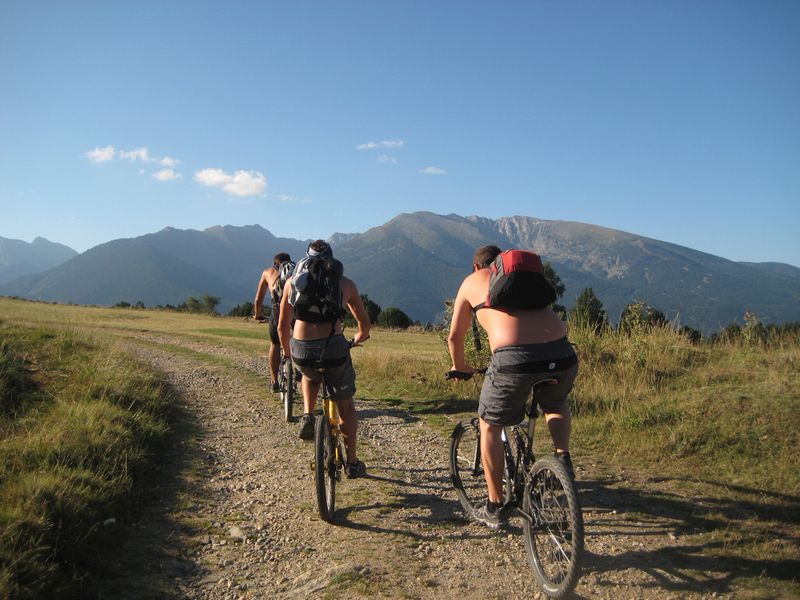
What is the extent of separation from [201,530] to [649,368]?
283 inches

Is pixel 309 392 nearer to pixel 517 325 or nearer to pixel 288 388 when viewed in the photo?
pixel 517 325

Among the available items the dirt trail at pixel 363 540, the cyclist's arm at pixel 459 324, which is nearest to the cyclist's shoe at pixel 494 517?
the dirt trail at pixel 363 540

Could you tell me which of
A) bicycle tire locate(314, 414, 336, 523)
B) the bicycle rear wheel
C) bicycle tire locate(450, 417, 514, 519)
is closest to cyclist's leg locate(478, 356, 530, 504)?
bicycle tire locate(450, 417, 514, 519)

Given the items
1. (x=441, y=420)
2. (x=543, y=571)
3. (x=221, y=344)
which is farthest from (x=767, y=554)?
(x=221, y=344)

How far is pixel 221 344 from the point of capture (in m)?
19.3

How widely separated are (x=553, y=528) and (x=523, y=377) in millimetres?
980

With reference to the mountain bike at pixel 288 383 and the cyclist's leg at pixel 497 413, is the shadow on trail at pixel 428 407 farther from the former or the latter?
the cyclist's leg at pixel 497 413

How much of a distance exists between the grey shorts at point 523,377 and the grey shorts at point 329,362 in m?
1.53

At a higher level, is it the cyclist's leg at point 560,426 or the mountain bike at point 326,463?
the cyclist's leg at point 560,426

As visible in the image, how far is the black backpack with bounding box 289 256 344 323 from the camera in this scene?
482cm

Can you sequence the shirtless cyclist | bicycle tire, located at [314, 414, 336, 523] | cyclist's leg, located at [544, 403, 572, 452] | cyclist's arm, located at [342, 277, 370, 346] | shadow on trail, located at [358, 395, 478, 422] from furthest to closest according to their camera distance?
shadow on trail, located at [358, 395, 478, 422] → cyclist's arm, located at [342, 277, 370, 346] → bicycle tire, located at [314, 414, 336, 523] → cyclist's leg, located at [544, 403, 572, 452] → the shirtless cyclist

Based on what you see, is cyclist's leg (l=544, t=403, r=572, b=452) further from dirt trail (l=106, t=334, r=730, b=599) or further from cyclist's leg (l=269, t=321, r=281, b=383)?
cyclist's leg (l=269, t=321, r=281, b=383)

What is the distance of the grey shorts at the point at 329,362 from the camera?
4.83 meters

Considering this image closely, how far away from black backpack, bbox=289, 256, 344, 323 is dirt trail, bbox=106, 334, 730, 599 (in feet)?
5.70
